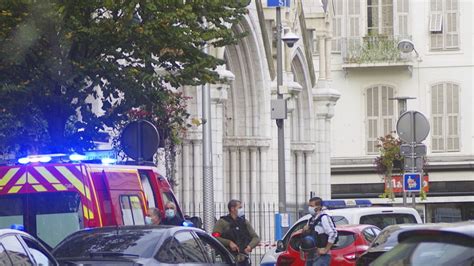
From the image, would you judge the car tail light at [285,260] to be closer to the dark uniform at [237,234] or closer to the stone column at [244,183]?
the dark uniform at [237,234]

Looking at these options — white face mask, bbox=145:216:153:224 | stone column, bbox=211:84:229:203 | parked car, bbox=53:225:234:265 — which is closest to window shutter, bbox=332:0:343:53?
stone column, bbox=211:84:229:203

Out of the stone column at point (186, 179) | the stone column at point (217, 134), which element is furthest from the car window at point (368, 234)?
the stone column at point (186, 179)

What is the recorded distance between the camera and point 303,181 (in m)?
48.7

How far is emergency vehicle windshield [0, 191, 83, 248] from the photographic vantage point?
1862cm

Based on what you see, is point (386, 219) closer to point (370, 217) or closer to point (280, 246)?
point (370, 217)

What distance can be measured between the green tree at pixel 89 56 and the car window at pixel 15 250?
562 centimetres

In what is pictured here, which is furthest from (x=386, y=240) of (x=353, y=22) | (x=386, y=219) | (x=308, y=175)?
(x=353, y=22)

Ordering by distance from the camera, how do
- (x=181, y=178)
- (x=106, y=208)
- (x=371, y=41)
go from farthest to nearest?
(x=371, y=41), (x=181, y=178), (x=106, y=208)

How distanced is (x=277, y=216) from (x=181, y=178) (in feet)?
20.0

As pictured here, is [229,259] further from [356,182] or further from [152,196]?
[356,182]

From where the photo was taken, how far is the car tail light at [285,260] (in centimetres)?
2229

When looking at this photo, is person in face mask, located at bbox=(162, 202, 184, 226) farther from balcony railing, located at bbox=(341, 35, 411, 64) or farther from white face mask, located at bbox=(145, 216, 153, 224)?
balcony railing, located at bbox=(341, 35, 411, 64)

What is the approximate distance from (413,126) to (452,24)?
2843 cm

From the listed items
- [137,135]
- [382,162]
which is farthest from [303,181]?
[137,135]
